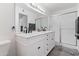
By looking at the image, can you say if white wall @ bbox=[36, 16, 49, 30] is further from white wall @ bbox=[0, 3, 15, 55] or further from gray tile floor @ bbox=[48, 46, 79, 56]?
gray tile floor @ bbox=[48, 46, 79, 56]

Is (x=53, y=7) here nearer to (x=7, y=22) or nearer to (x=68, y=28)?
(x=68, y=28)

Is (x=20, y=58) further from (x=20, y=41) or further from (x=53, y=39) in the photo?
(x=53, y=39)

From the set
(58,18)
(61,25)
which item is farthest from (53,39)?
(58,18)

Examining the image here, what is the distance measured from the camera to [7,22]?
986mm

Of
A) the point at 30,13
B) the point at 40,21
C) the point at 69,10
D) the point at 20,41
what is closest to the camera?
the point at 20,41

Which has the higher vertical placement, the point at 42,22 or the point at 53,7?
the point at 53,7

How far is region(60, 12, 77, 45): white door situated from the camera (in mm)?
2107

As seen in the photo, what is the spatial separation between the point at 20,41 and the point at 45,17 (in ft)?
3.89

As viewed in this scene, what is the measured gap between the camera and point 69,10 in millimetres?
2104

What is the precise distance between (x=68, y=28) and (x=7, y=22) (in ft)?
7.26

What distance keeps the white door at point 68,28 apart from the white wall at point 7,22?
1672 millimetres

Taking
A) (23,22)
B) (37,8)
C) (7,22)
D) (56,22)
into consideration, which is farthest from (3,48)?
(56,22)

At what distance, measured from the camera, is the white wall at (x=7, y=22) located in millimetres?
913

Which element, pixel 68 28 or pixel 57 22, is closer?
pixel 57 22
